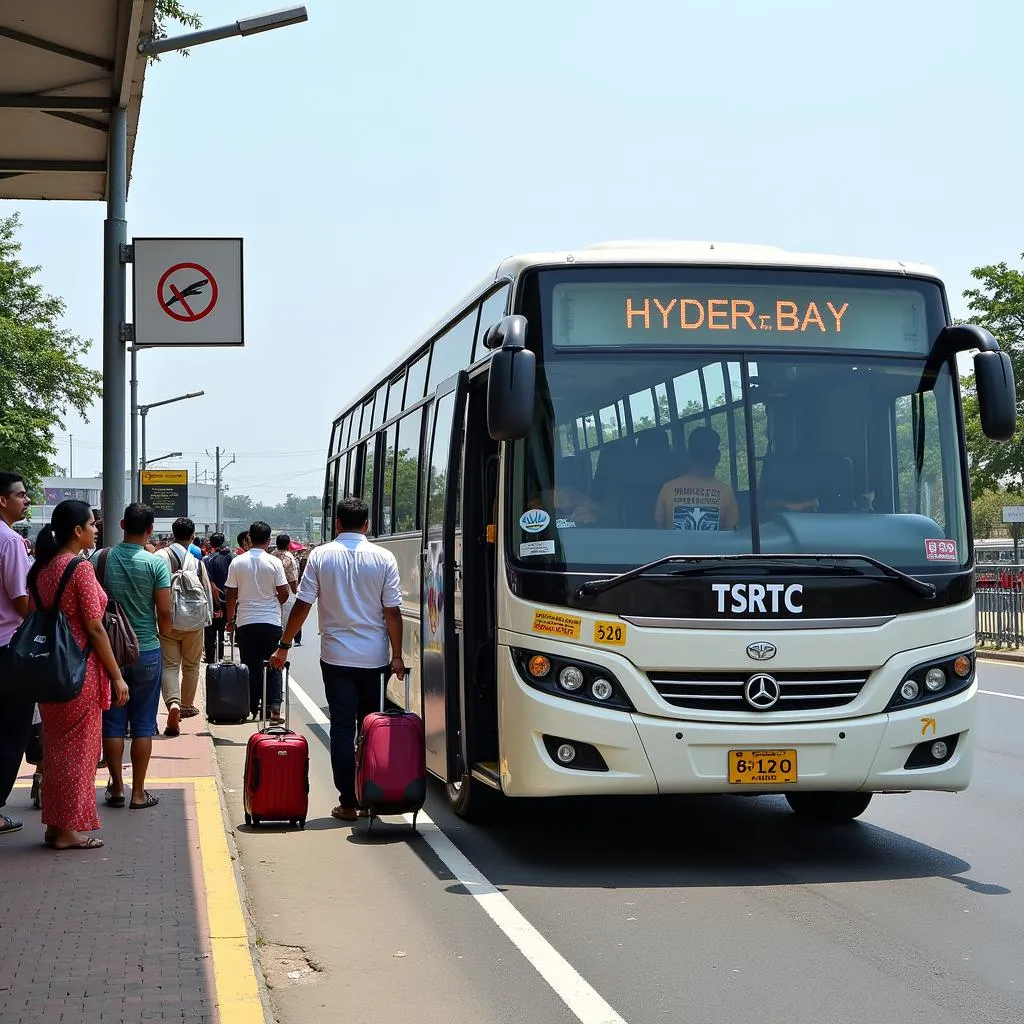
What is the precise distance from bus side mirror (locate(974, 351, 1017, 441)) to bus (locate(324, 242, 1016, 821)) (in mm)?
16

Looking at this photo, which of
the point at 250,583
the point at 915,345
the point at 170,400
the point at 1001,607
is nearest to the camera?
the point at 915,345

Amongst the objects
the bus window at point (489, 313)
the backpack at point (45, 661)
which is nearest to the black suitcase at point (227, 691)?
the bus window at point (489, 313)

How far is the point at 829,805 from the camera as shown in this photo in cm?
985

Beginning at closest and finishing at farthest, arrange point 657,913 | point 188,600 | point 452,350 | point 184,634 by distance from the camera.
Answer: point 657,913 < point 452,350 < point 188,600 < point 184,634

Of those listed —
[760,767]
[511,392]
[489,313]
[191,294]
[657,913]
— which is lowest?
[657,913]

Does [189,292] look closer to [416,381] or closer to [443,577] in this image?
[416,381]

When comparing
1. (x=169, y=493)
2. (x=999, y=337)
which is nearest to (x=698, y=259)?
(x=999, y=337)

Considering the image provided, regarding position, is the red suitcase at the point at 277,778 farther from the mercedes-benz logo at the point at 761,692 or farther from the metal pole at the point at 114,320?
the metal pole at the point at 114,320

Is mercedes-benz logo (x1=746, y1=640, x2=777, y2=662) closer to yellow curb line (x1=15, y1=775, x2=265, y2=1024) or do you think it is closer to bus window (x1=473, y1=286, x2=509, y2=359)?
bus window (x1=473, y1=286, x2=509, y2=359)

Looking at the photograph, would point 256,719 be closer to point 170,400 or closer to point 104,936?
point 104,936


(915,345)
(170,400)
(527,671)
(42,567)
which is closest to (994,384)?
(915,345)

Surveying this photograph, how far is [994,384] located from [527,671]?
9.62 ft

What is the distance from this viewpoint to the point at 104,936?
6.43 metres

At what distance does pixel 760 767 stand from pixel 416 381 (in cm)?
539
